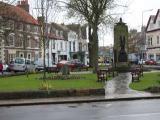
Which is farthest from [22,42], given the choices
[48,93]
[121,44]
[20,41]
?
[48,93]

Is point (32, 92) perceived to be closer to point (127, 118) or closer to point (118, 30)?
point (127, 118)

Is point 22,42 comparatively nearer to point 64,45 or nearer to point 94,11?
point 64,45

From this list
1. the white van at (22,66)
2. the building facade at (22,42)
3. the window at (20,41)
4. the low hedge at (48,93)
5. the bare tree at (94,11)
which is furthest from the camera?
the window at (20,41)

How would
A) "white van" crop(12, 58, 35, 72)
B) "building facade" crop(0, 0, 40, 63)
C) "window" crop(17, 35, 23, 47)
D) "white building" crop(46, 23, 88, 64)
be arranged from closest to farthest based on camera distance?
"white van" crop(12, 58, 35, 72)
"building facade" crop(0, 0, 40, 63)
"window" crop(17, 35, 23, 47)
"white building" crop(46, 23, 88, 64)

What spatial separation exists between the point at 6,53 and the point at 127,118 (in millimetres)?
64763

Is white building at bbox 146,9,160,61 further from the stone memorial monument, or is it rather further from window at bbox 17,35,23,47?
the stone memorial monument

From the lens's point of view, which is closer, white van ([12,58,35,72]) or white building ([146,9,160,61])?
white van ([12,58,35,72])

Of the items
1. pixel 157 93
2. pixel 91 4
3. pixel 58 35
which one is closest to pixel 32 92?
pixel 157 93

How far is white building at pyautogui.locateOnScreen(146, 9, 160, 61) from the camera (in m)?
102

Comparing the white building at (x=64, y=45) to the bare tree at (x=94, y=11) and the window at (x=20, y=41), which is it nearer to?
the window at (x=20, y=41)

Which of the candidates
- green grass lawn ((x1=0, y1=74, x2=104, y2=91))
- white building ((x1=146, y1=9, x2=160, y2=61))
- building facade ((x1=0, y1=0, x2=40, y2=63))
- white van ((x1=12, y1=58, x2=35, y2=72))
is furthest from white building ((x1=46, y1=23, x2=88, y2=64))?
green grass lawn ((x1=0, y1=74, x2=104, y2=91))

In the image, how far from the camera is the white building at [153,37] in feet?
334

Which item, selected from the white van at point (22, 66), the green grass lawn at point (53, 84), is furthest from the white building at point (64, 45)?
the green grass lawn at point (53, 84)

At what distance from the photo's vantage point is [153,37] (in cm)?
10512
